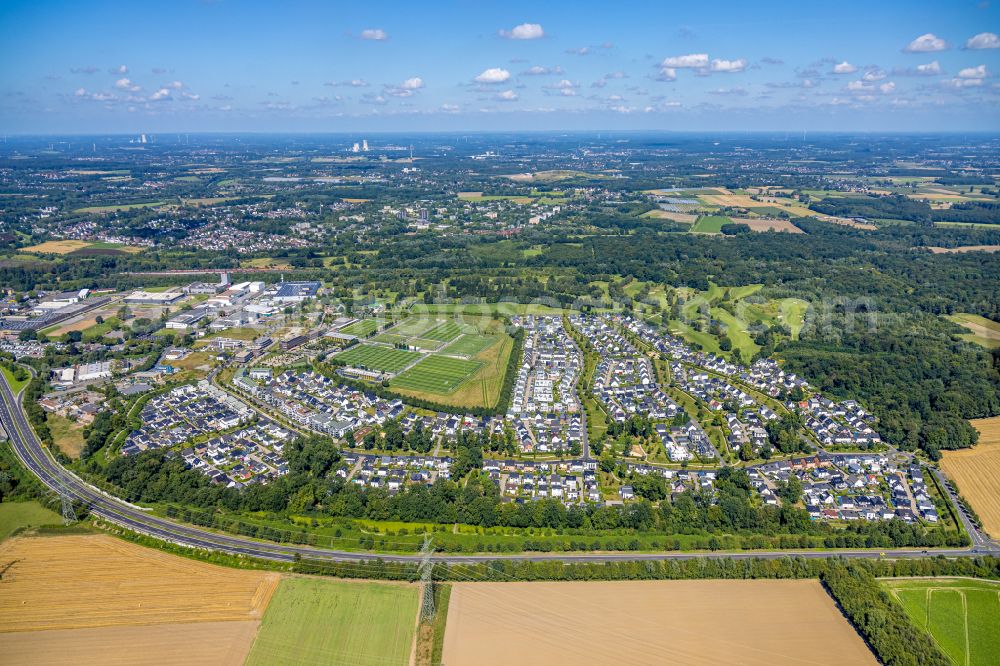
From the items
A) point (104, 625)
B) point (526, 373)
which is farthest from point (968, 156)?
point (104, 625)

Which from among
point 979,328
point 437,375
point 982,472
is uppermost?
point 979,328

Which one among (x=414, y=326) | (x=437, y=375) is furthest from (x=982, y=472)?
(x=414, y=326)

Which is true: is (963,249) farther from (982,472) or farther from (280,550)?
(280,550)

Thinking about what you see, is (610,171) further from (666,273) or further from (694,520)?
(694,520)

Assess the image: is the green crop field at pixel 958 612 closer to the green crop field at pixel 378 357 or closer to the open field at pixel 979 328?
the green crop field at pixel 378 357

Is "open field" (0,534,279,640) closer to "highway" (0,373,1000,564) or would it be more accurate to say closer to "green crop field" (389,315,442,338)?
"highway" (0,373,1000,564)

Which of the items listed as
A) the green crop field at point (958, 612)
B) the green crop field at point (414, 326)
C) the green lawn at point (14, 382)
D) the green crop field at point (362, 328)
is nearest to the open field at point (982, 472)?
the green crop field at point (958, 612)
